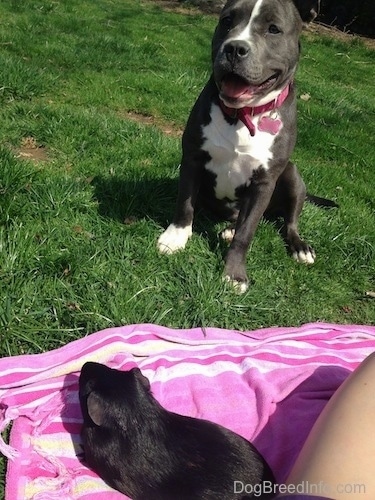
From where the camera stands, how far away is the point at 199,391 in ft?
7.30

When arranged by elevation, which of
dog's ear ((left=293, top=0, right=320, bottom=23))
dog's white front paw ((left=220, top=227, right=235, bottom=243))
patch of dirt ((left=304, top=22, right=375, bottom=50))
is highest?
dog's ear ((left=293, top=0, right=320, bottom=23))

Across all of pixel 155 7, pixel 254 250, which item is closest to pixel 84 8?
pixel 155 7

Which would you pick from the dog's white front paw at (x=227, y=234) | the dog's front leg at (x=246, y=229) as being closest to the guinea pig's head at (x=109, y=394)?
the dog's front leg at (x=246, y=229)

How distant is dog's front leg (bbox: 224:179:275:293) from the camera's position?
9.52 ft

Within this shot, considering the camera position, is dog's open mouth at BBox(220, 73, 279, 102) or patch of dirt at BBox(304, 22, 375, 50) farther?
patch of dirt at BBox(304, 22, 375, 50)

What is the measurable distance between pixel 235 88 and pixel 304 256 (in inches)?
44.6

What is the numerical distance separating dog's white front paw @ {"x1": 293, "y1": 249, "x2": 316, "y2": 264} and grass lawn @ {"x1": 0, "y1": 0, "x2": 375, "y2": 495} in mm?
61

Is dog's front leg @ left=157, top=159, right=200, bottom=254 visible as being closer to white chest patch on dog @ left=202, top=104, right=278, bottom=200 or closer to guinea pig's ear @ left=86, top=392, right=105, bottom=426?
white chest patch on dog @ left=202, top=104, right=278, bottom=200

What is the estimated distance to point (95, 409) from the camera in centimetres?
187

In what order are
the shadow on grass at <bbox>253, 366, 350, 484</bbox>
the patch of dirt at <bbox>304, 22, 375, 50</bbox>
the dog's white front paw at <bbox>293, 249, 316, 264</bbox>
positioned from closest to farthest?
1. the shadow on grass at <bbox>253, 366, 350, 484</bbox>
2. the dog's white front paw at <bbox>293, 249, 316, 264</bbox>
3. the patch of dirt at <bbox>304, 22, 375, 50</bbox>

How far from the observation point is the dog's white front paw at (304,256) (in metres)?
3.24

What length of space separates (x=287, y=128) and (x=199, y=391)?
1.46 metres

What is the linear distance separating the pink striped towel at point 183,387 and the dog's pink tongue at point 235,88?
3.67ft

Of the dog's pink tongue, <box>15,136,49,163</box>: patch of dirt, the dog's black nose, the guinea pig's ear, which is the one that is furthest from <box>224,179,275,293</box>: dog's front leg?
<box>15,136,49,163</box>: patch of dirt
